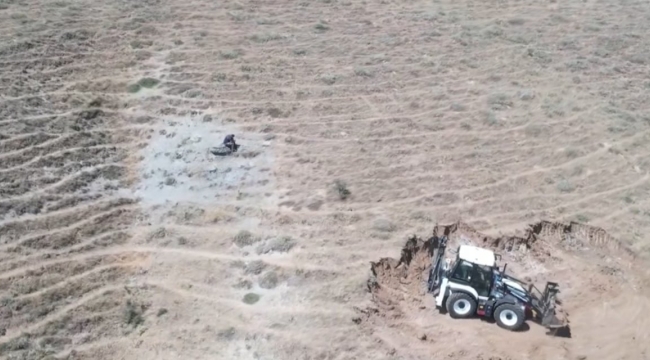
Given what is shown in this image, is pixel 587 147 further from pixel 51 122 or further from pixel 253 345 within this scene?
pixel 51 122

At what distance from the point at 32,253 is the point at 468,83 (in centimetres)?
1208

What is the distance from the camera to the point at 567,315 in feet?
42.3

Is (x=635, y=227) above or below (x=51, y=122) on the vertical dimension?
below

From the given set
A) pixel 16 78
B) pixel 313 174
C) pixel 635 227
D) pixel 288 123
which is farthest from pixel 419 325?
pixel 16 78

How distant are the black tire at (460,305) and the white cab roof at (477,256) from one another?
25.3 inches

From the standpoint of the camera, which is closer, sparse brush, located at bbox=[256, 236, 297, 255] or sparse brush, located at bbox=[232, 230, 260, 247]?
sparse brush, located at bbox=[256, 236, 297, 255]

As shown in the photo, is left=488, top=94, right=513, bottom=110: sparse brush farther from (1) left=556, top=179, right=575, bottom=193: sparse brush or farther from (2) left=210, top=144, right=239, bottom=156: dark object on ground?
(2) left=210, top=144, right=239, bottom=156: dark object on ground

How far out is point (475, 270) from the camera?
12.7m

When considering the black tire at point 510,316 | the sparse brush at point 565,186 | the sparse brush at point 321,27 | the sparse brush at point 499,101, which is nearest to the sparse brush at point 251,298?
the black tire at point 510,316

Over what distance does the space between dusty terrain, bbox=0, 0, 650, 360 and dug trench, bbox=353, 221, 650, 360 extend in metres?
0.05

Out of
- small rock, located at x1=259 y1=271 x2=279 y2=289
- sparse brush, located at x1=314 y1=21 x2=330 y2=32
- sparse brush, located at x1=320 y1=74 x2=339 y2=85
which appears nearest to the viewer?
small rock, located at x1=259 y1=271 x2=279 y2=289

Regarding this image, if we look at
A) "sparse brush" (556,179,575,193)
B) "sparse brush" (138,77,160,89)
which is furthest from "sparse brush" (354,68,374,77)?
"sparse brush" (556,179,575,193)

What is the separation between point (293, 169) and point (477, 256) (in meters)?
5.05

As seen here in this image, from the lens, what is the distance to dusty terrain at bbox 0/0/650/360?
40.6 feet
